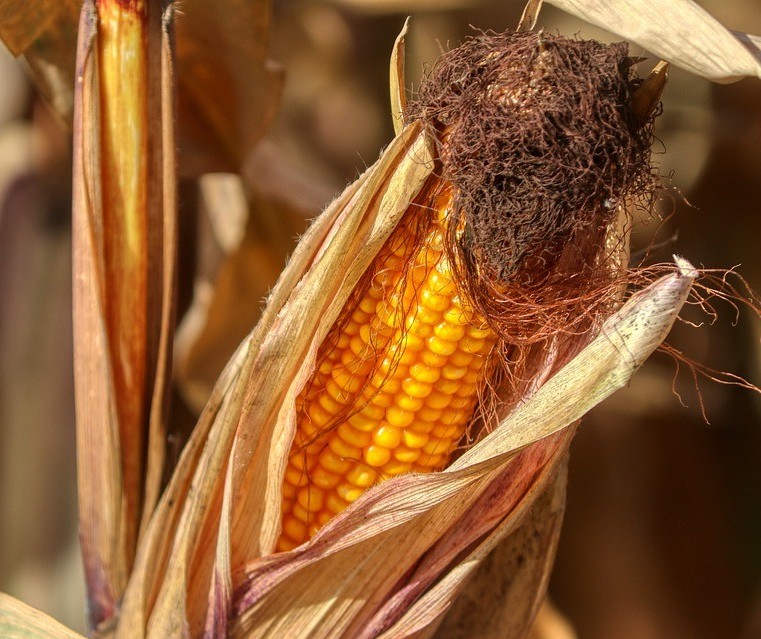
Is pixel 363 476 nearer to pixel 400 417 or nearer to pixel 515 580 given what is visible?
pixel 400 417

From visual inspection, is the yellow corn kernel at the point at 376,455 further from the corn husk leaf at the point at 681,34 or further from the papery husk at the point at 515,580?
the corn husk leaf at the point at 681,34

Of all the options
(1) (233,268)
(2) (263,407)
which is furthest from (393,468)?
(1) (233,268)

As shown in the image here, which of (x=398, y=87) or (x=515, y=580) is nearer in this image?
(x=398, y=87)

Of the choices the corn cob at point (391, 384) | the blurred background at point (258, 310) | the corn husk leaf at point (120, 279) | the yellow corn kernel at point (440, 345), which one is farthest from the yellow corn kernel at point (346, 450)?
the blurred background at point (258, 310)

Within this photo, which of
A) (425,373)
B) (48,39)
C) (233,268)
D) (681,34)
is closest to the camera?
(681,34)

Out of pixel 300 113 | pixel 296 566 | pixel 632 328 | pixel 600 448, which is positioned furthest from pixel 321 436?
pixel 300 113

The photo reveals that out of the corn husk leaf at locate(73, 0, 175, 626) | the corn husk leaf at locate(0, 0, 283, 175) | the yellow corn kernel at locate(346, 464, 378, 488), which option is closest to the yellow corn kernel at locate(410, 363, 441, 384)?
the yellow corn kernel at locate(346, 464, 378, 488)

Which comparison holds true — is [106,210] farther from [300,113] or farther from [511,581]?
[511,581]
